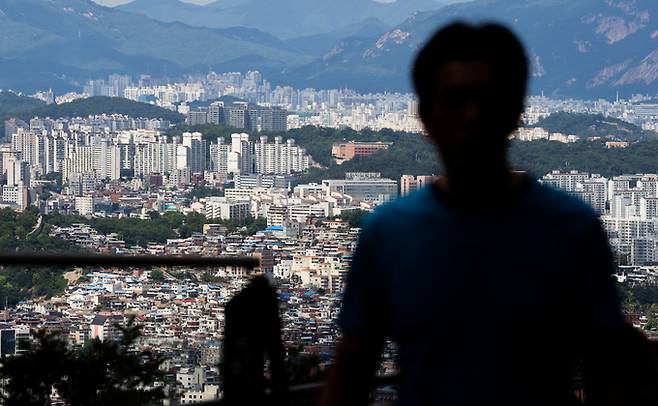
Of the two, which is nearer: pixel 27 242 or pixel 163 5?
pixel 27 242

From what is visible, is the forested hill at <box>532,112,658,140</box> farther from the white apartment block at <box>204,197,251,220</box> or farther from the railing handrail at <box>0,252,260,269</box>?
the railing handrail at <box>0,252,260,269</box>

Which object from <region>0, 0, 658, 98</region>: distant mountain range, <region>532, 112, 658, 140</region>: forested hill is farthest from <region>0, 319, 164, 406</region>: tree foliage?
<region>0, 0, 658, 98</region>: distant mountain range

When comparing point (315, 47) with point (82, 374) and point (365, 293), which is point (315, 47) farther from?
point (365, 293)

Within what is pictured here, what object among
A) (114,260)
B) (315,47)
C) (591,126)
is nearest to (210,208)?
(591,126)

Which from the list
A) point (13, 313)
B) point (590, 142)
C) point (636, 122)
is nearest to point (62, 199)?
point (590, 142)

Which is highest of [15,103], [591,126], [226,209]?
[15,103]

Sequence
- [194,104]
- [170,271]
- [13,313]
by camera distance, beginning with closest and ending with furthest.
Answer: [170,271]
[13,313]
[194,104]

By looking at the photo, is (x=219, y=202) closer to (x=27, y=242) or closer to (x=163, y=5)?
(x=27, y=242)
